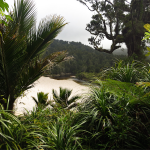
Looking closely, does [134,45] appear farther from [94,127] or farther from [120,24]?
[94,127]

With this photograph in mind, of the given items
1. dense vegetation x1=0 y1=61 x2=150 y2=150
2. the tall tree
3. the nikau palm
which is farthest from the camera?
the tall tree

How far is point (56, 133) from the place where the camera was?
142cm

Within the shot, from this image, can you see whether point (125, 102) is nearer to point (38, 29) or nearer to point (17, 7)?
point (38, 29)

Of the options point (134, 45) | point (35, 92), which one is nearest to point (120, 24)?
point (134, 45)

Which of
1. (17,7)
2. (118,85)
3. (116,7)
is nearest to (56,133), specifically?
(118,85)

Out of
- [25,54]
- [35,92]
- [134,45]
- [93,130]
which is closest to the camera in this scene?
[93,130]

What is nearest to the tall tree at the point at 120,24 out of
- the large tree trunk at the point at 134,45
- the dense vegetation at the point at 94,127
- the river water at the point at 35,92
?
the large tree trunk at the point at 134,45

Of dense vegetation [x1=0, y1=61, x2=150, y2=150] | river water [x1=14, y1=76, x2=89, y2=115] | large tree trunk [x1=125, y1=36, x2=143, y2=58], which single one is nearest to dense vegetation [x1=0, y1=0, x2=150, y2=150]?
dense vegetation [x1=0, y1=61, x2=150, y2=150]

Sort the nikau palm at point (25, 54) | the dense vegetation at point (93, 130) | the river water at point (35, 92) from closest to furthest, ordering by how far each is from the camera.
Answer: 1. the dense vegetation at point (93, 130)
2. the nikau palm at point (25, 54)
3. the river water at point (35, 92)

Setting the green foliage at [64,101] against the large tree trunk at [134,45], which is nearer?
the green foliage at [64,101]

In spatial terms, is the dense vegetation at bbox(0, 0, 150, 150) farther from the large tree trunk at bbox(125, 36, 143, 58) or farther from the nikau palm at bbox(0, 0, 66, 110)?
the large tree trunk at bbox(125, 36, 143, 58)

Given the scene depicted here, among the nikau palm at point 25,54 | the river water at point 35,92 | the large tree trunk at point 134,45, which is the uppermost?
the large tree trunk at point 134,45

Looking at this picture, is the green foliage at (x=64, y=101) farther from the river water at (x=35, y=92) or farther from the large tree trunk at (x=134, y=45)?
the large tree trunk at (x=134, y=45)

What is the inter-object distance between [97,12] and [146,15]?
388 cm
